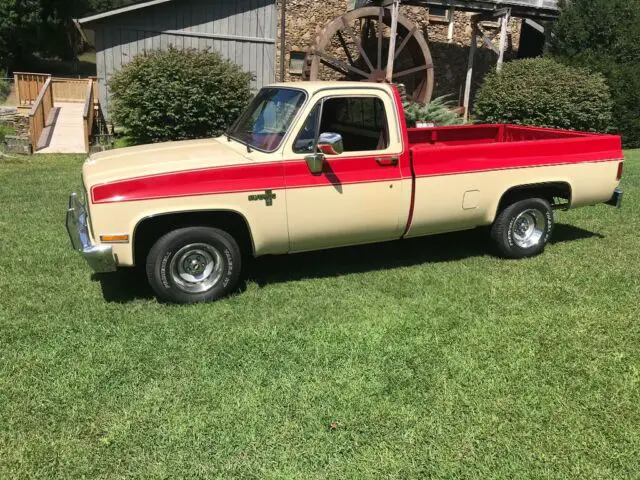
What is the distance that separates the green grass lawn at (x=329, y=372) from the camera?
307 cm

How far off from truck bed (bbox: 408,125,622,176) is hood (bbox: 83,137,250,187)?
1742mm

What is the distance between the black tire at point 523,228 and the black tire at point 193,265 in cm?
289

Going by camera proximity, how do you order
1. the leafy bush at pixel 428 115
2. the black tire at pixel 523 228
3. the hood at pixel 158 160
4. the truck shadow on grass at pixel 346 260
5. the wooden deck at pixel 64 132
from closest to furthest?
1. the hood at pixel 158 160
2. the truck shadow on grass at pixel 346 260
3. the black tire at pixel 523 228
4. the wooden deck at pixel 64 132
5. the leafy bush at pixel 428 115

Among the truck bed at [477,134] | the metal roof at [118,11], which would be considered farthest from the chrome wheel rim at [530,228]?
the metal roof at [118,11]

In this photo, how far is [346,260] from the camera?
6195mm

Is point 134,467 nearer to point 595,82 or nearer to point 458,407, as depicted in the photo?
point 458,407

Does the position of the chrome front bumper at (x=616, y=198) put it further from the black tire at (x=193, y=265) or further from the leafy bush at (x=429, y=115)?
the leafy bush at (x=429, y=115)

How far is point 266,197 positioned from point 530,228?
3.20m

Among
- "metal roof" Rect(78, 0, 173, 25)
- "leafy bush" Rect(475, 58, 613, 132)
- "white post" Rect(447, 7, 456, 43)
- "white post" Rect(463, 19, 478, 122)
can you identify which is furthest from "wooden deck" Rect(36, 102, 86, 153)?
"white post" Rect(447, 7, 456, 43)

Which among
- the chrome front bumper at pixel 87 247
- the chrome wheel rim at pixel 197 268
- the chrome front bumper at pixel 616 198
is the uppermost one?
the chrome front bumper at pixel 616 198

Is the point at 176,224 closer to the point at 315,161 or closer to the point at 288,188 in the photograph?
the point at 288,188

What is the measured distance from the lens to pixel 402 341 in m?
4.30

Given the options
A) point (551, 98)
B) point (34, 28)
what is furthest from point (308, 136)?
point (34, 28)

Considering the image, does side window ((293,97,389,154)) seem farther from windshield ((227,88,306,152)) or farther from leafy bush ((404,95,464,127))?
leafy bush ((404,95,464,127))
